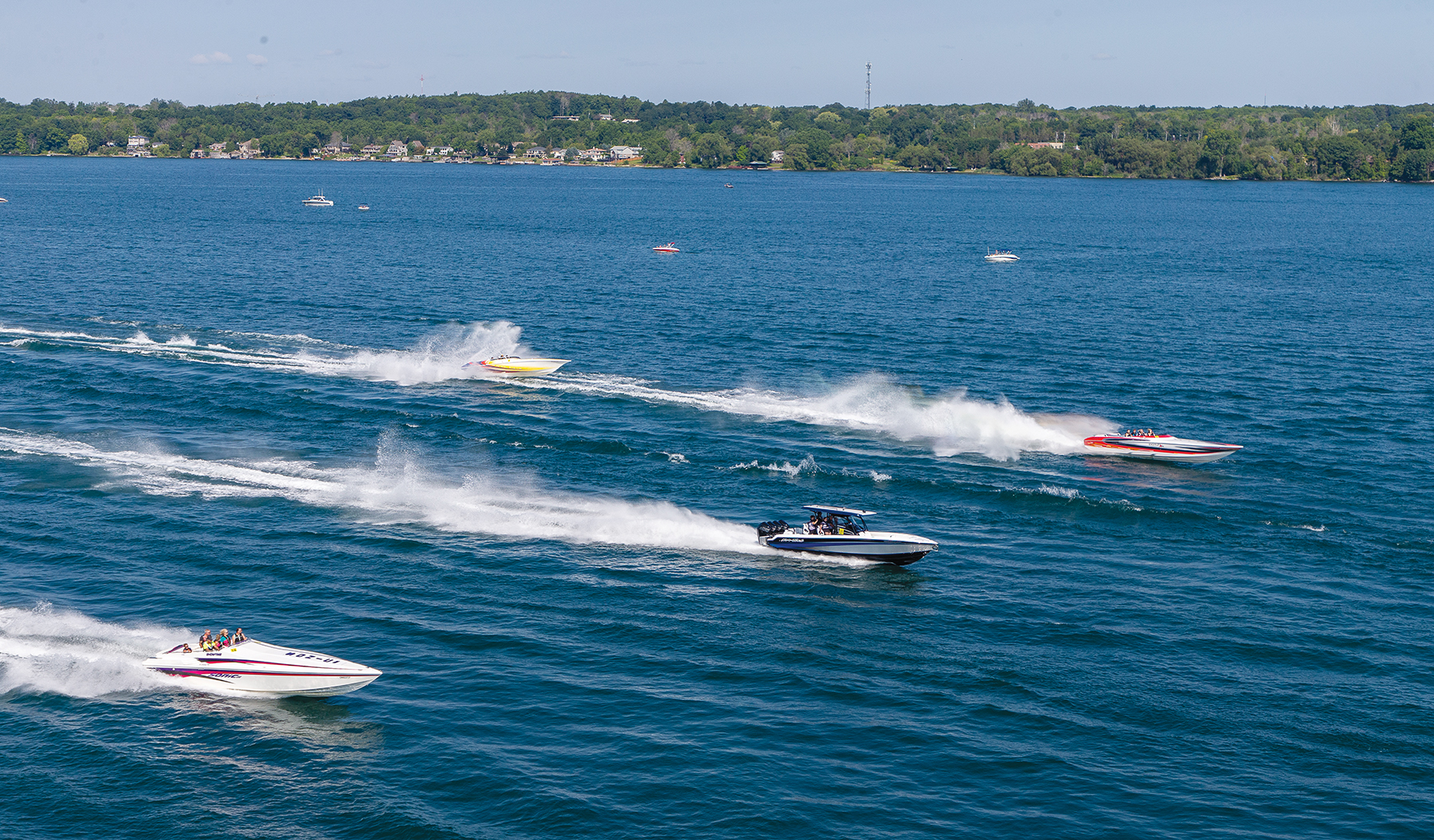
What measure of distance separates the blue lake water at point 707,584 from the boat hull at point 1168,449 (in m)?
1.31

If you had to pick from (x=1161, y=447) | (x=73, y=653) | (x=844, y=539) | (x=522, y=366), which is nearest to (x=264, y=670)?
(x=73, y=653)

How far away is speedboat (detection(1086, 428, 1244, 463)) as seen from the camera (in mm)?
73438

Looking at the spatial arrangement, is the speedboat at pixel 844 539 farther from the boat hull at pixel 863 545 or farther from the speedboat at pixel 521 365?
the speedboat at pixel 521 365

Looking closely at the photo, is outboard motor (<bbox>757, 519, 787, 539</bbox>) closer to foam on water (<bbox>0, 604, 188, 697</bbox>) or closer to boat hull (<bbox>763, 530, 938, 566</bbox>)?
boat hull (<bbox>763, 530, 938, 566</bbox>)

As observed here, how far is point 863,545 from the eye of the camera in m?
58.5

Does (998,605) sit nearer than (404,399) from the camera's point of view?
Yes

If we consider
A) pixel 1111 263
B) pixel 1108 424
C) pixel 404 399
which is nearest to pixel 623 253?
pixel 1111 263

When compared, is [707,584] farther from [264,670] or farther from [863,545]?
[264,670]

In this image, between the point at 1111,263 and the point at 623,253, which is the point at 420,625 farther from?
the point at 1111,263

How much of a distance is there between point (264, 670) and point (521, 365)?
168 ft

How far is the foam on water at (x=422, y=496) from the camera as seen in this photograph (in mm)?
61938

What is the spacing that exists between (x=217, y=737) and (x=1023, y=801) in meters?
29.0

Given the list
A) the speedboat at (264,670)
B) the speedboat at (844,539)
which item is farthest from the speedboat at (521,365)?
the speedboat at (264,670)

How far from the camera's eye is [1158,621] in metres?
52.2
